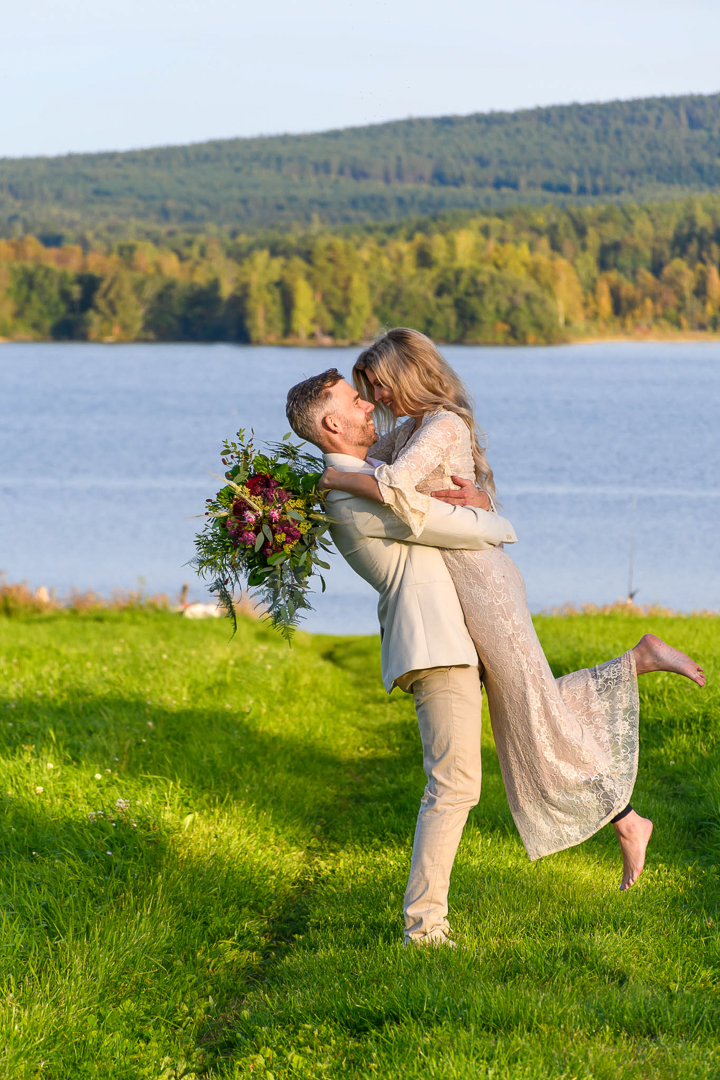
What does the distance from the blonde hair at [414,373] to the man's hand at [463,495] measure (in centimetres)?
18

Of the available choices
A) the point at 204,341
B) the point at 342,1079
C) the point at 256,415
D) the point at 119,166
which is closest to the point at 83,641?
the point at 342,1079

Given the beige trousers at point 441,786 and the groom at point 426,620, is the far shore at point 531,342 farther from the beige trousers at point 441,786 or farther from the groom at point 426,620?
the beige trousers at point 441,786

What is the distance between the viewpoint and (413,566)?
4117mm

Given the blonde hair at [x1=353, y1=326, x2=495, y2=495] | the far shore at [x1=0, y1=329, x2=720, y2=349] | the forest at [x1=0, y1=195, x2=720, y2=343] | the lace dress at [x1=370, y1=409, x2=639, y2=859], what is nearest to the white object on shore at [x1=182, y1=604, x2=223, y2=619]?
the lace dress at [x1=370, y1=409, x2=639, y2=859]

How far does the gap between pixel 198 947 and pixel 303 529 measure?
75.9 inches

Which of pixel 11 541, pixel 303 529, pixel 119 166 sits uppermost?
pixel 119 166

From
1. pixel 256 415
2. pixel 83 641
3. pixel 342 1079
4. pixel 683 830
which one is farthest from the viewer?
pixel 256 415

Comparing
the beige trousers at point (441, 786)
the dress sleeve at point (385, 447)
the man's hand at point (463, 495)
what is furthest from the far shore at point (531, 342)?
the beige trousers at point (441, 786)

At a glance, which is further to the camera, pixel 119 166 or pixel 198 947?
pixel 119 166

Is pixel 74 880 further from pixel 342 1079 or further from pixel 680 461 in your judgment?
pixel 680 461

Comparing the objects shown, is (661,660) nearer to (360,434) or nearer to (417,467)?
(417,467)

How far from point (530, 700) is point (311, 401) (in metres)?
1.47

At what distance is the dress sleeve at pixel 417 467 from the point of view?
3.91 metres

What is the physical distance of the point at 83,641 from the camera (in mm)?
11445
